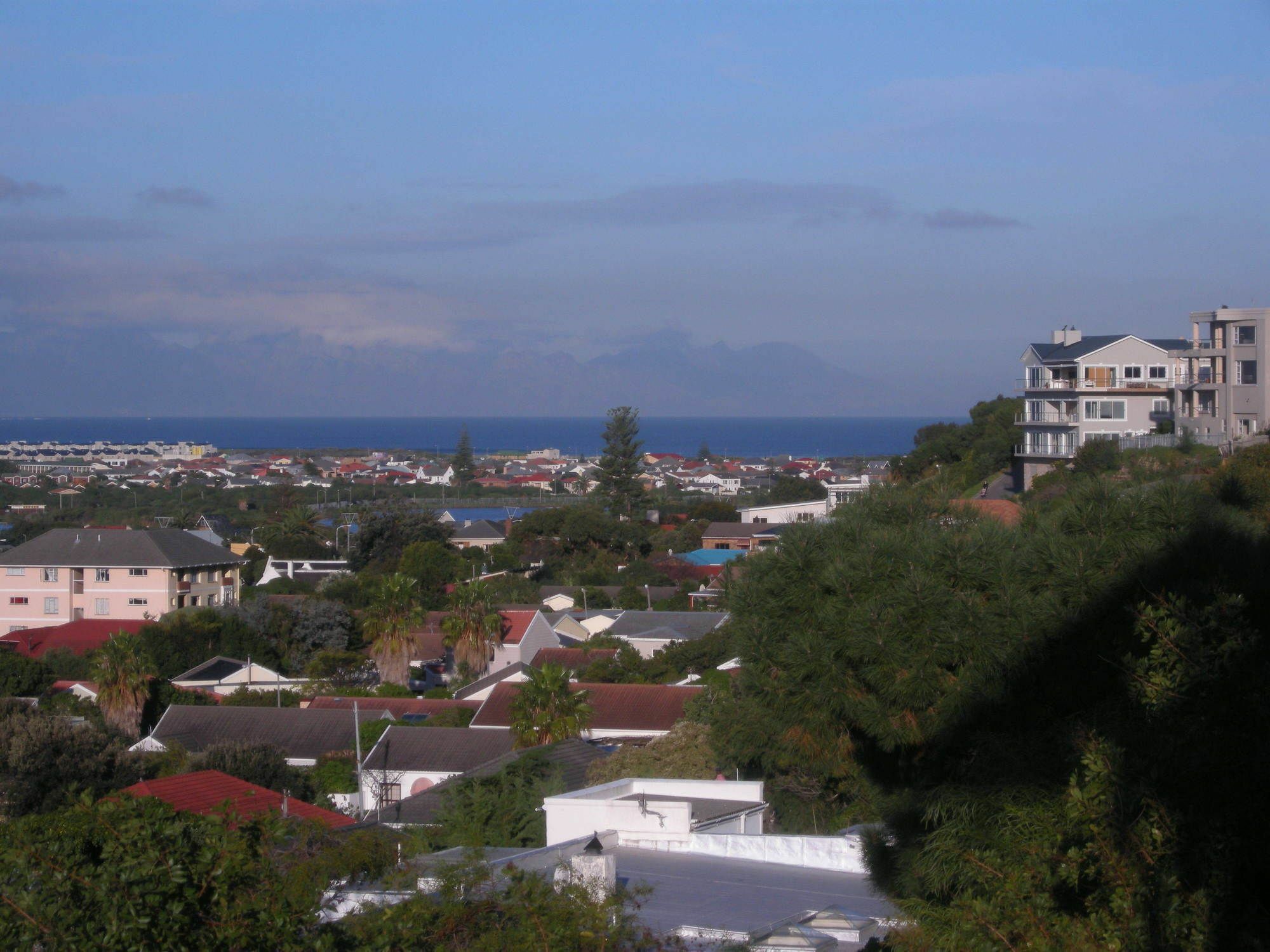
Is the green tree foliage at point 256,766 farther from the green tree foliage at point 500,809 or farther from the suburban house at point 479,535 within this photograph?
the suburban house at point 479,535

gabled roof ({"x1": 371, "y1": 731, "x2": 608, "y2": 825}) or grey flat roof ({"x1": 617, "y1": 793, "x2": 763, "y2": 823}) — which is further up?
grey flat roof ({"x1": 617, "y1": 793, "x2": 763, "y2": 823})

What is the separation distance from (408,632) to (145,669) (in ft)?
25.3

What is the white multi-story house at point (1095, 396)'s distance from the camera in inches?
1773

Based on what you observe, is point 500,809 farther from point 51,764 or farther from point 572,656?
point 572,656

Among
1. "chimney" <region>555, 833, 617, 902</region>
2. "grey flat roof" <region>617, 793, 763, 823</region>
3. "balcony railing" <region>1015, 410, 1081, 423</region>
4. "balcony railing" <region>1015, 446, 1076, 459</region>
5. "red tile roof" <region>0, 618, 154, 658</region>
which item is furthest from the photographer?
"balcony railing" <region>1015, 410, 1081, 423</region>

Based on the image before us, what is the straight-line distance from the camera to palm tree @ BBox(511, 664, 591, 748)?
25.3 meters

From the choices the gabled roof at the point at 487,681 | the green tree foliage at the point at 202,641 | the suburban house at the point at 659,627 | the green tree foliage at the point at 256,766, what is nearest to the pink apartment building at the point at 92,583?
the green tree foliage at the point at 202,641

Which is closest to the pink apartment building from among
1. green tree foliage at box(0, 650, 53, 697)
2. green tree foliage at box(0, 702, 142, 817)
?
green tree foliage at box(0, 650, 53, 697)

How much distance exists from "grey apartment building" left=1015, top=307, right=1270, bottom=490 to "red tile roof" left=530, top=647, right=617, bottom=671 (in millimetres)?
17128

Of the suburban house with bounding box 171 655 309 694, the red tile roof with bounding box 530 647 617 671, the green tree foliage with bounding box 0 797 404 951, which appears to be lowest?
the suburban house with bounding box 171 655 309 694

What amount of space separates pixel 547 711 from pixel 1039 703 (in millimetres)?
17840

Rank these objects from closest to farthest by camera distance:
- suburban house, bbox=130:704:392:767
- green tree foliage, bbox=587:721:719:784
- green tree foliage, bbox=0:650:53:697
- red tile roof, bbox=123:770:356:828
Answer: red tile roof, bbox=123:770:356:828, green tree foliage, bbox=587:721:719:784, suburban house, bbox=130:704:392:767, green tree foliage, bbox=0:650:53:697

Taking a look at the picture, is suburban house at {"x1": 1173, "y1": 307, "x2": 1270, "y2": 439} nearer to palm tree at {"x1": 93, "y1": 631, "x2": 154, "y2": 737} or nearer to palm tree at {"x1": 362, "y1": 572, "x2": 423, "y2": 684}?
palm tree at {"x1": 362, "y1": 572, "x2": 423, "y2": 684}

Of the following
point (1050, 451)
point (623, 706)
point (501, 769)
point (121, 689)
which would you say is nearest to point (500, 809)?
point (501, 769)
